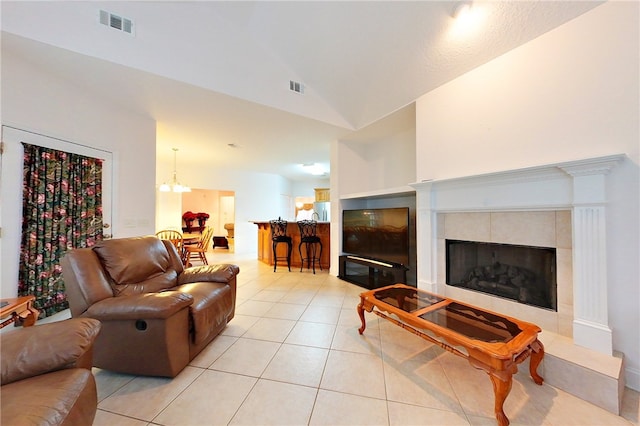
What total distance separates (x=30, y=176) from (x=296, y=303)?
3.04 m

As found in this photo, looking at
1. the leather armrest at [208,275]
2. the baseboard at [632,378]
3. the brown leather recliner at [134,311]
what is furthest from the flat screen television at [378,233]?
the brown leather recliner at [134,311]

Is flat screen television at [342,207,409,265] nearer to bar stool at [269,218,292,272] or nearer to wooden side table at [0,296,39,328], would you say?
bar stool at [269,218,292,272]

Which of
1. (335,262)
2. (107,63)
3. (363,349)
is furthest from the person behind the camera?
(335,262)

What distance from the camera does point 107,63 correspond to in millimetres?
2176

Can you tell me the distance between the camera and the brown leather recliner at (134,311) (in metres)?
1.49

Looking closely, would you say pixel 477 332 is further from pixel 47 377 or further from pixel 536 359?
pixel 47 377

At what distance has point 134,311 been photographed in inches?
57.8

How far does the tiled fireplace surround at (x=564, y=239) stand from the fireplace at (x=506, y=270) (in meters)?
0.08

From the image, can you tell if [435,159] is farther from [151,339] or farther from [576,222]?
[151,339]

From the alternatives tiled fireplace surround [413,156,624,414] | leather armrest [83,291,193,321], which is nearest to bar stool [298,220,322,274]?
tiled fireplace surround [413,156,624,414]

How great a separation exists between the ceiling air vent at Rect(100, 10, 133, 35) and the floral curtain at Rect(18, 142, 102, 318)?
140 centimetres

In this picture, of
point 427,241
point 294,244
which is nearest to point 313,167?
point 294,244

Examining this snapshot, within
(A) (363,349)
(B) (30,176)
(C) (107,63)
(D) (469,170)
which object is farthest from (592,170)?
(B) (30,176)

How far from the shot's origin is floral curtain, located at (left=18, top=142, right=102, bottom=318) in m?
2.24
